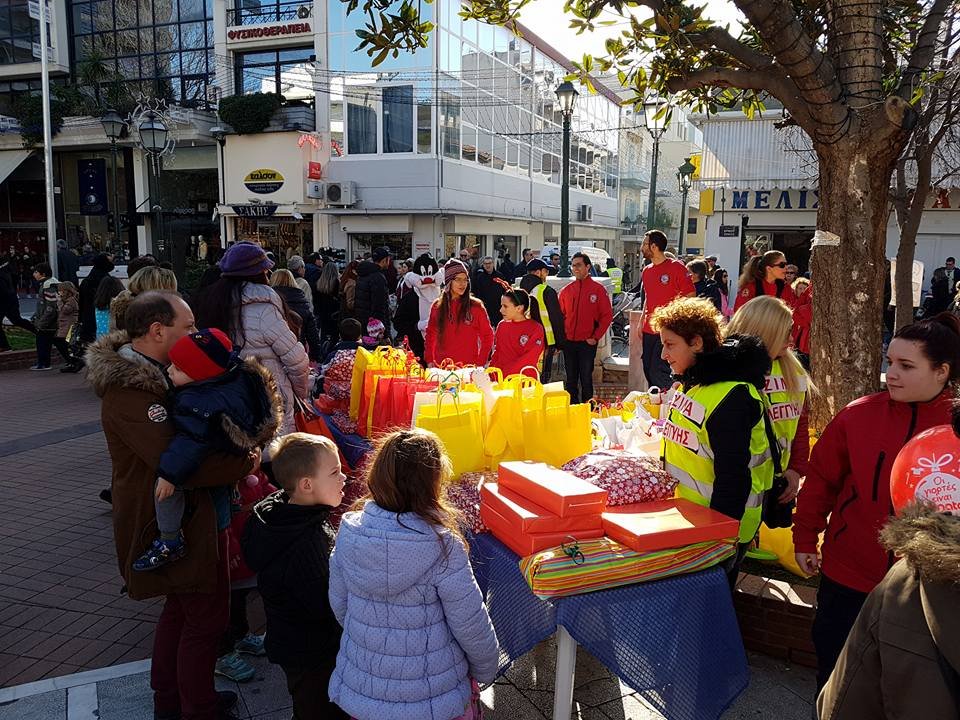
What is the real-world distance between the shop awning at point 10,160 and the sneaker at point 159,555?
3257cm

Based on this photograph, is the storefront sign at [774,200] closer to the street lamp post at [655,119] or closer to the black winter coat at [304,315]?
the street lamp post at [655,119]

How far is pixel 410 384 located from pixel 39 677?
8.02 feet

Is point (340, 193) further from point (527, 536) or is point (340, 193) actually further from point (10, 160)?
point (527, 536)

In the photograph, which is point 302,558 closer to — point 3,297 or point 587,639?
point 587,639

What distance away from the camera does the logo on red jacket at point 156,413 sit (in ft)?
8.86

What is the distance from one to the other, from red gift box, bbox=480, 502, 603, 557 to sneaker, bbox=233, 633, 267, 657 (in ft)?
4.86

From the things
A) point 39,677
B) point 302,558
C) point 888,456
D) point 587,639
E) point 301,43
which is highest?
point 301,43

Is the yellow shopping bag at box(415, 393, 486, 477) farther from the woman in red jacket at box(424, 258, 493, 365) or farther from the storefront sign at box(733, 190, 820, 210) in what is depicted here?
the storefront sign at box(733, 190, 820, 210)

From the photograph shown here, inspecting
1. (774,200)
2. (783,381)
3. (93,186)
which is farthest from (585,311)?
(93,186)

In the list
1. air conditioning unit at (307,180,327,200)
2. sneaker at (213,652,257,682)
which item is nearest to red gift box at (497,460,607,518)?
sneaker at (213,652,257,682)

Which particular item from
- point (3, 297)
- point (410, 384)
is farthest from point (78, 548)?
point (3, 297)

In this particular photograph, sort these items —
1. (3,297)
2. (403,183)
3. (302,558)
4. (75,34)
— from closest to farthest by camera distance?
(302,558)
(3,297)
(403,183)
(75,34)

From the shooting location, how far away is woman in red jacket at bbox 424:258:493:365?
6.63 m

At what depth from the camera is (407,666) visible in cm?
222
